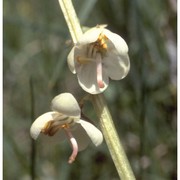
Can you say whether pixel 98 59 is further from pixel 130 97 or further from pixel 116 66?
pixel 130 97

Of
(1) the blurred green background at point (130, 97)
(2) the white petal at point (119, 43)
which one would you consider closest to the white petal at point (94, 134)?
(2) the white petal at point (119, 43)

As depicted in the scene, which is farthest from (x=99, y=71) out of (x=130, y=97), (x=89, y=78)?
(x=130, y=97)

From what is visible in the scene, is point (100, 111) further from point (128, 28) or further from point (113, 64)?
point (128, 28)

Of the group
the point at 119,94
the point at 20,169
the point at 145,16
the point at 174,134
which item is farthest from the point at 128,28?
the point at 20,169

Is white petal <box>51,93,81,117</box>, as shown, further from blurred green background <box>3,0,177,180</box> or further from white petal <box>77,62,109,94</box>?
blurred green background <box>3,0,177,180</box>

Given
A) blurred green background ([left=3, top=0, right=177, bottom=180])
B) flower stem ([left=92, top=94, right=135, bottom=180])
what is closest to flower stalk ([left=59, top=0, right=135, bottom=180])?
flower stem ([left=92, top=94, right=135, bottom=180])

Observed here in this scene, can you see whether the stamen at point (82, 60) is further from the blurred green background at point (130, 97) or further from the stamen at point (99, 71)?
the blurred green background at point (130, 97)

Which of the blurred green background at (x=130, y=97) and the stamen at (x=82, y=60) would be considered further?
the blurred green background at (x=130, y=97)
